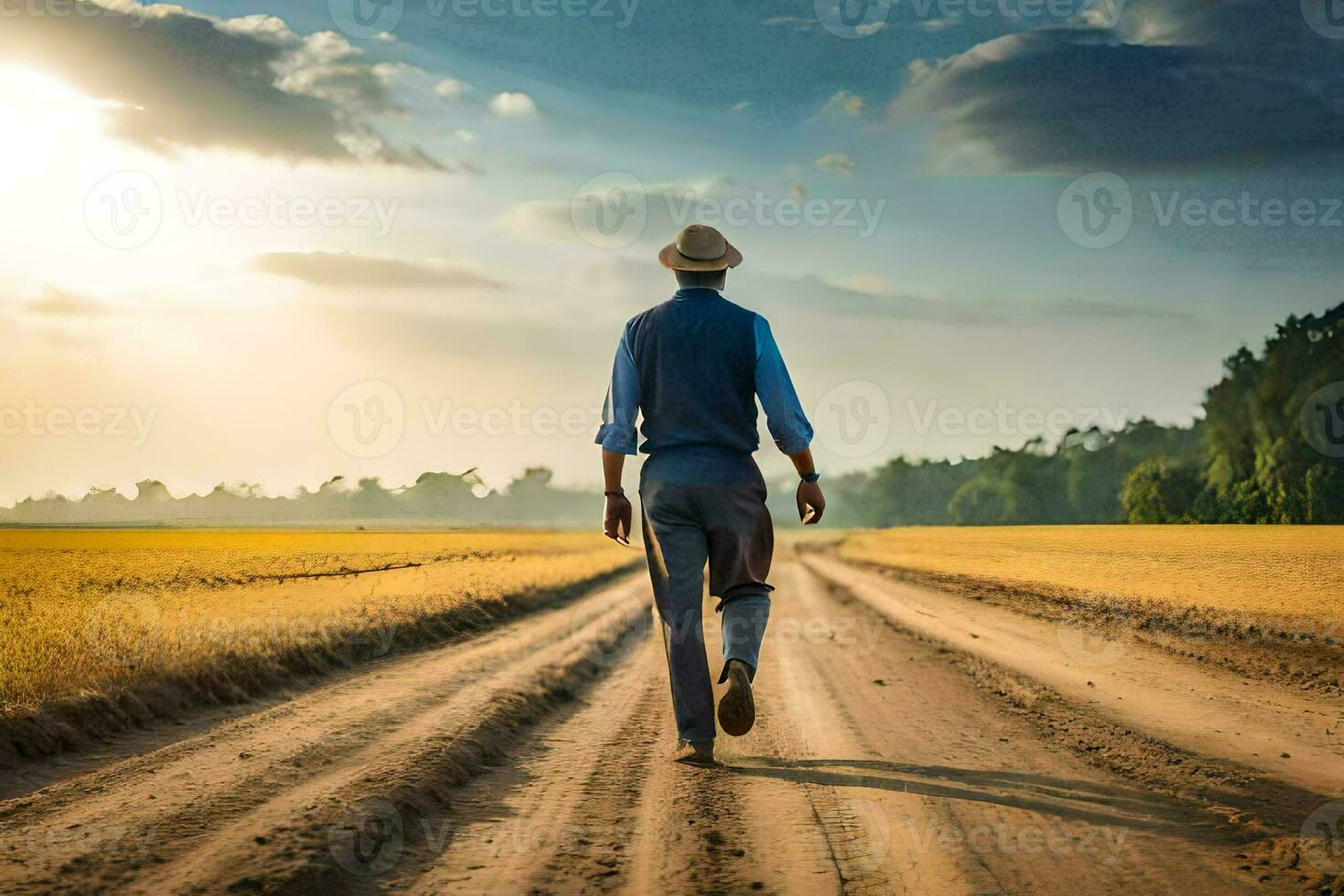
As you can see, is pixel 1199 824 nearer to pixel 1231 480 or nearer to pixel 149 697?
pixel 149 697

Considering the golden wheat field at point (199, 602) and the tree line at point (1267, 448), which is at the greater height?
the tree line at point (1267, 448)

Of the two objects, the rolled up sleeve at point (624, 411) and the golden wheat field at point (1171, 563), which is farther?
the golden wheat field at point (1171, 563)

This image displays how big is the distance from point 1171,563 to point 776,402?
29033 mm

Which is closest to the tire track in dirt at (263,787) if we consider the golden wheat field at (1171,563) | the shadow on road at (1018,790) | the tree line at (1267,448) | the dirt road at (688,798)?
the dirt road at (688,798)

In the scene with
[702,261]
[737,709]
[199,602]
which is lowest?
[199,602]

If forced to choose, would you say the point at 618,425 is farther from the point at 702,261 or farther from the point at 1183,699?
the point at 1183,699

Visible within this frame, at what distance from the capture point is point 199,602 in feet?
43.9

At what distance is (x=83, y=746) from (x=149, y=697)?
1029 mm

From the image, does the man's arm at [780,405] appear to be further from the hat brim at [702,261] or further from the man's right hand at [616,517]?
the man's right hand at [616,517]

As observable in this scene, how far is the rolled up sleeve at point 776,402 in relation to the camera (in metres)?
4.84

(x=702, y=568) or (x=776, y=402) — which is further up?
(x=776, y=402)

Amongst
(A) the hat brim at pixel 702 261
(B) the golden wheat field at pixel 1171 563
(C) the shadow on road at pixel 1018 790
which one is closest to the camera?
(C) the shadow on road at pixel 1018 790

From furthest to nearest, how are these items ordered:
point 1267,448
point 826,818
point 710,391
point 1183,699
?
point 1267,448 < point 1183,699 < point 710,391 < point 826,818

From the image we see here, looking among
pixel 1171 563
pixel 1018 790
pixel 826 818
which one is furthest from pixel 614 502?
pixel 1171 563
